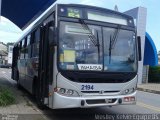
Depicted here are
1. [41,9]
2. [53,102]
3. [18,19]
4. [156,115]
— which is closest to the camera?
[53,102]

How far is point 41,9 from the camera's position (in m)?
25.3

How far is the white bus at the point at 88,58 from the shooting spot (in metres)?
9.54

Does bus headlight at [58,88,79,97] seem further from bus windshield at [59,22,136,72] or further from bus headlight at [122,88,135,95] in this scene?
bus headlight at [122,88,135,95]

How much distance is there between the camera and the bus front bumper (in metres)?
9.41

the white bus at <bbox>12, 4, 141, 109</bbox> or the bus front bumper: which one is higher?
the white bus at <bbox>12, 4, 141, 109</bbox>

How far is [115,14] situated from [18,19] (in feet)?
68.3

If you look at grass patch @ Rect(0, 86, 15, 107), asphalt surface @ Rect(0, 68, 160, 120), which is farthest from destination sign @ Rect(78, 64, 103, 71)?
grass patch @ Rect(0, 86, 15, 107)

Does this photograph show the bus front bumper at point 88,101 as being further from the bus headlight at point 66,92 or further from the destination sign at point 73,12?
the destination sign at point 73,12

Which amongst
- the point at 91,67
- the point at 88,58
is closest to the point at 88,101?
the point at 91,67

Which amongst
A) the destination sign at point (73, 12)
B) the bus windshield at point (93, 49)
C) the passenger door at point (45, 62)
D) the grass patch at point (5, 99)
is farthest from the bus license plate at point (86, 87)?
the grass patch at point (5, 99)

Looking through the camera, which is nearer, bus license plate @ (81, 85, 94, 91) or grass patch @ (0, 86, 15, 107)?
bus license plate @ (81, 85, 94, 91)

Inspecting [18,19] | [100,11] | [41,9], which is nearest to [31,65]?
[100,11]

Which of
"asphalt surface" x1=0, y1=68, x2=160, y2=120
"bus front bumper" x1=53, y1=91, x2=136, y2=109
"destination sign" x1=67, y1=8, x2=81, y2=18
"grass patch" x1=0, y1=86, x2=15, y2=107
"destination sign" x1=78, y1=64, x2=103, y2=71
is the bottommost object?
"asphalt surface" x1=0, y1=68, x2=160, y2=120

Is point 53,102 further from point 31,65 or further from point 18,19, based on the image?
point 18,19
